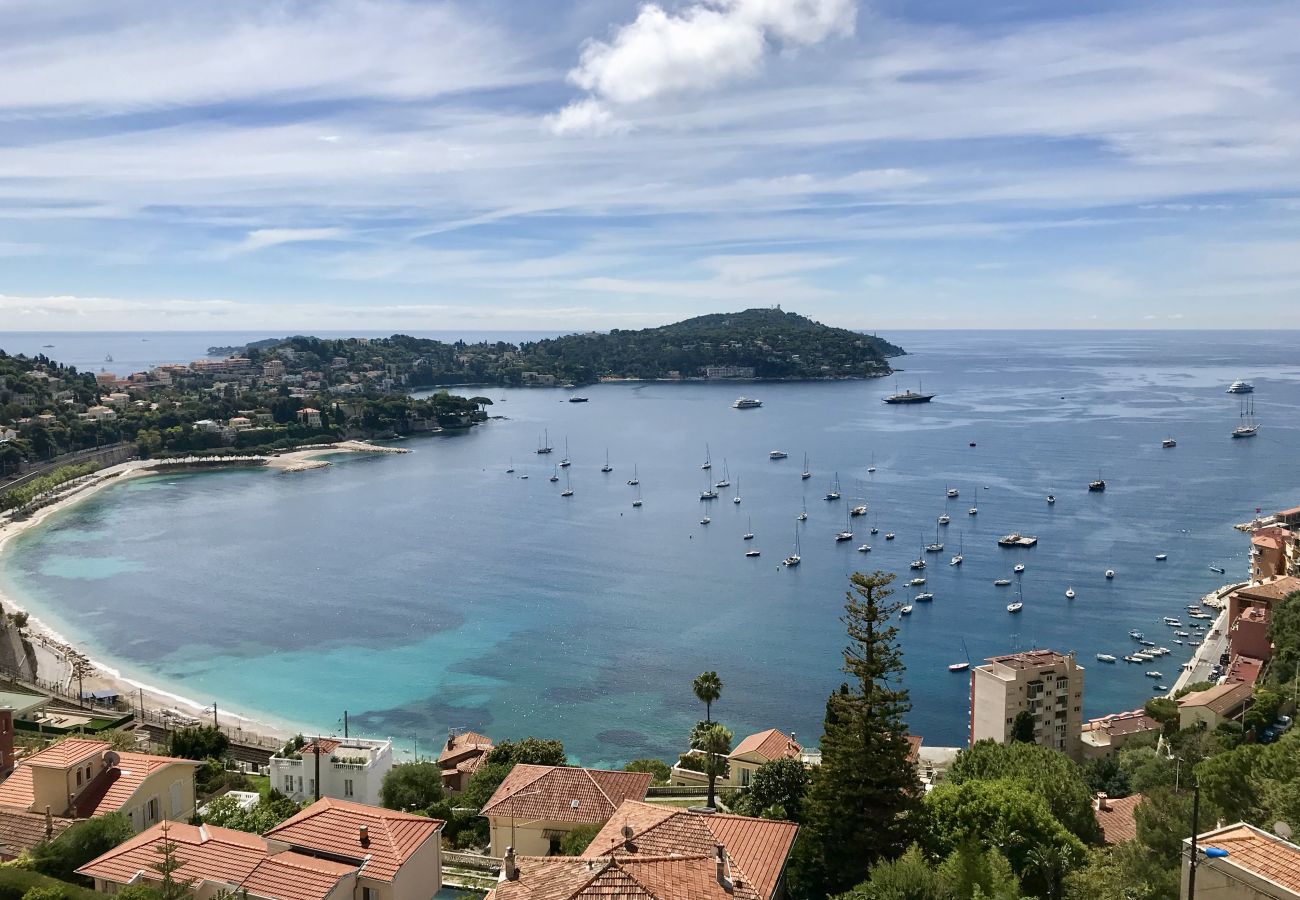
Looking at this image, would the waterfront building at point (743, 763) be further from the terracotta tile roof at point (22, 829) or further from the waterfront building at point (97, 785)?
the terracotta tile roof at point (22, 829)

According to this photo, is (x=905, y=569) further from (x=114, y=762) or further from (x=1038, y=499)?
(x=114, y=762)

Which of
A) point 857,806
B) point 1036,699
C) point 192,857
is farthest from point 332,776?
point 1036,699

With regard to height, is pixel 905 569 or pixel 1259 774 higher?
pixel 1259 774

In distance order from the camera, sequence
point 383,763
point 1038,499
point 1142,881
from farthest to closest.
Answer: point 1038,499 → point 383,763 → point 1142,881

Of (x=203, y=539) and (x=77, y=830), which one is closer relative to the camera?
(x=77, y=830)

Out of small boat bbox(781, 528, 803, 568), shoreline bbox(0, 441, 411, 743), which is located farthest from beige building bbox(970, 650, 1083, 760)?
shoreline bbox(0, 441, 411, 743)

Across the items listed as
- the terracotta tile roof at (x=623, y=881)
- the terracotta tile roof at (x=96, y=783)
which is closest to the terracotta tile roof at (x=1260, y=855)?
the terracotta tile roof at (x=623, y=881)

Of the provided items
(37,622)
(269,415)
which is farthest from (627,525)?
(269,415)
